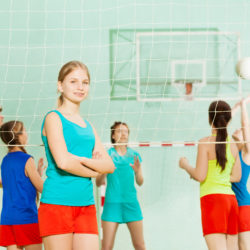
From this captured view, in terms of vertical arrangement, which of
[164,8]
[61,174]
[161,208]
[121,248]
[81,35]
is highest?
[164,8]

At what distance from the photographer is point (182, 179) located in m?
5.46

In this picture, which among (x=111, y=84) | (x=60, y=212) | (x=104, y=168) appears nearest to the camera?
(x=60, y=212)

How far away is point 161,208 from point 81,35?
221cm

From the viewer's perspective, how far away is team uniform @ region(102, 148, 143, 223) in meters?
3.75

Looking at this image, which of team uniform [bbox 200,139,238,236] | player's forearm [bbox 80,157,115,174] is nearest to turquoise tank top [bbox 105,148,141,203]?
team uniform [bbox 200,139,238,236]

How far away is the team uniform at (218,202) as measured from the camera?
273 cm

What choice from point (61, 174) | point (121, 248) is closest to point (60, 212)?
point (61, 174)

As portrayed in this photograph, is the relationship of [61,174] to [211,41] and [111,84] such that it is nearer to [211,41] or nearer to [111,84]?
[111,84]

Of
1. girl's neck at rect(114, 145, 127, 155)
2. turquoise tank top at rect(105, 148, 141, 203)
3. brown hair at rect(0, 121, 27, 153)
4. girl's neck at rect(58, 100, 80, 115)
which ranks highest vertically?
girl's neck at rect(58, 100, 80, 115)

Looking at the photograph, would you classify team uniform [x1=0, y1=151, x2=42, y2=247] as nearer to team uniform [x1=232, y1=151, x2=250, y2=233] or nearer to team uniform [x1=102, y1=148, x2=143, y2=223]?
team uniform [x1=102, y1=148, x2=143, y2=223]

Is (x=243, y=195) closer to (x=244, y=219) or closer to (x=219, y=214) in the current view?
(x=244, y=219)

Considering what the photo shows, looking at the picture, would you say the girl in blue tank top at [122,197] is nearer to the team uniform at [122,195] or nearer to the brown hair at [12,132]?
the team uniform at [122,195]

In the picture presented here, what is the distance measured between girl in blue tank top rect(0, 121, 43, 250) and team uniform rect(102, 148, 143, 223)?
0.95 metres

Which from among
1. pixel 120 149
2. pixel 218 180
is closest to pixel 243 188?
pixel 218 180
